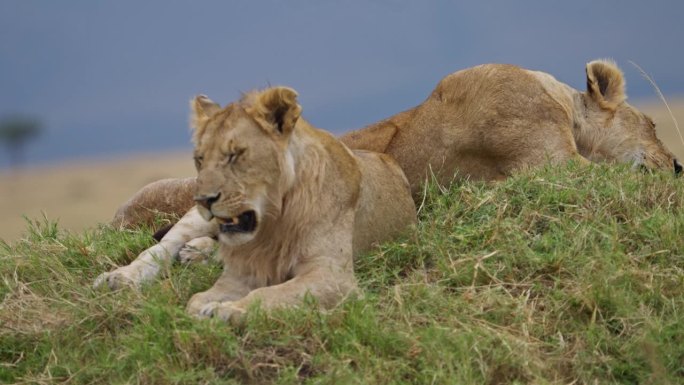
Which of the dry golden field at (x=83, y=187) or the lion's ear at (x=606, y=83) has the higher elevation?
the lion's ear at (x=606, y=83)

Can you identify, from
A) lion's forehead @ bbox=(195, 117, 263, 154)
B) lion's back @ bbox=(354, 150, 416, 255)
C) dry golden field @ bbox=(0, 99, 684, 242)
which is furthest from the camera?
dry golden field @ bbox=(0, 99, 684, 242)

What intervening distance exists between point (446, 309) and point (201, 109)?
4.81 ft

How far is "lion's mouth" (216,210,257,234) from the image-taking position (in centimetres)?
510

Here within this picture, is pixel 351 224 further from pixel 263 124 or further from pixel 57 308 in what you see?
pixel 57 308

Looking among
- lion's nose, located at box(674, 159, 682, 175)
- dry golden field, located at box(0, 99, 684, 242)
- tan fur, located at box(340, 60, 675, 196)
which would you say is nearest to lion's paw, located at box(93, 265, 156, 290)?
tan fur, located at box(340, 60, 675, 196)

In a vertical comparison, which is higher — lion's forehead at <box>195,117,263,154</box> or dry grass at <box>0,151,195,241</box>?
lion's forehead at <box>195,117,263,154</box>

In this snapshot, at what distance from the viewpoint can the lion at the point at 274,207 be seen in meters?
5.05

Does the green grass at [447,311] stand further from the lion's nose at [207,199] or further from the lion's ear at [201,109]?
the lion's ear at [201,109]

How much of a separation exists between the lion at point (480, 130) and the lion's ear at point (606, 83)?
0.21 m

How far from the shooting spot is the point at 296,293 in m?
5.09

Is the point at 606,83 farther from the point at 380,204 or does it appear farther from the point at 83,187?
the point at 83,187

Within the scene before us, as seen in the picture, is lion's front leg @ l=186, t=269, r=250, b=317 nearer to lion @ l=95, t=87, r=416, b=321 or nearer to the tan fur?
lion @ l=95, t=87, r=416, b=321

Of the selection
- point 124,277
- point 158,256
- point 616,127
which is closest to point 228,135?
point 124,277

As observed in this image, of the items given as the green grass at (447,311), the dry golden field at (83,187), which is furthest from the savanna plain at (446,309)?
the dry golden field at (83,187)
